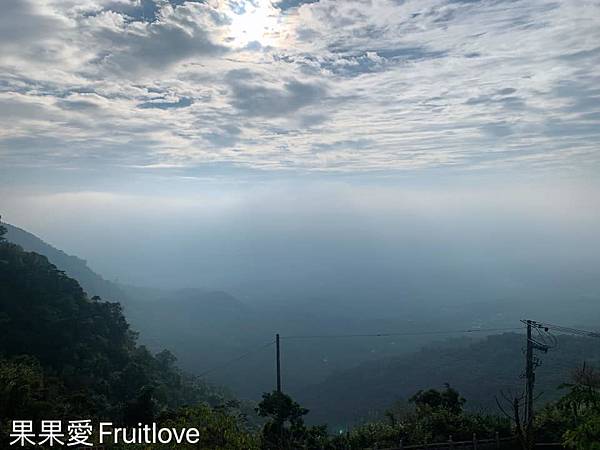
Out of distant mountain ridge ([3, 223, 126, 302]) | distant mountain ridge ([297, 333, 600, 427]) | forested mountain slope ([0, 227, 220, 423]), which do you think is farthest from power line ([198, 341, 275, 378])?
forested mountain slope ([0, 227, 220, 423])

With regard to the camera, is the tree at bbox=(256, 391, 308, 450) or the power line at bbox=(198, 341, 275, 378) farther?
the power line at bbox=(198, 341, 275, 378)

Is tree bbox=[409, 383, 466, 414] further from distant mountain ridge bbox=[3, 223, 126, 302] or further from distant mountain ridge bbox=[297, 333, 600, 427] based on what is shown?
distant mountain ridge bbox=[3, 223, 126, 302]

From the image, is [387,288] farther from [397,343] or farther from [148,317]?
[148,317]

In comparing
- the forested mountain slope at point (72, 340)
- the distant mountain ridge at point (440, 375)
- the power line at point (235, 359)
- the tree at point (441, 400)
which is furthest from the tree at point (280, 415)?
the power line at point (235, 359)

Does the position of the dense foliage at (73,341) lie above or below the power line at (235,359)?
above

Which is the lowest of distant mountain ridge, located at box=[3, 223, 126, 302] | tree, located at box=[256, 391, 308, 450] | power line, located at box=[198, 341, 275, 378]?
power line, located at box=[198, 341, 275, 378]

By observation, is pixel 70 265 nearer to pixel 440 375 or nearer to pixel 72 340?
pixel 72 340

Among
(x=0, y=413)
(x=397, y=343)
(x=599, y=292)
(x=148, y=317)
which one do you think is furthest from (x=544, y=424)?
(x=599, y=292)

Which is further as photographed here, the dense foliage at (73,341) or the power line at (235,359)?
the power line at (235,359)

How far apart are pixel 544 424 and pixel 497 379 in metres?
36.3

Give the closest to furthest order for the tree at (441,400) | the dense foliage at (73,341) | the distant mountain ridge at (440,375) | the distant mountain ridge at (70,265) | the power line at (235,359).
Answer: the tree at (441,400)
the dense foliage at (73,341)
the distant mountain ridge at (440,375)
the power line at (235,359)
the distant mountain ridge at (70,265)

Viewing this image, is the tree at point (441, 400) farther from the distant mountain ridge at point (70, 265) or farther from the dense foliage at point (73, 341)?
the distant mountain ridge at point (70, 265)

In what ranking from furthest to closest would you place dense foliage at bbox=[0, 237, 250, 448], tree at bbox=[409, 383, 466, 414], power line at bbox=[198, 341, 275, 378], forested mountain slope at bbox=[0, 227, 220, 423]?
power line at bbox=[198, 341, 275, 378], forested mountain slope at bbox=[0, 227, 220, 423], dense foliage at bbox=[0, 237, 250, 448], tree at bbox=[409, 383, 466, 414]

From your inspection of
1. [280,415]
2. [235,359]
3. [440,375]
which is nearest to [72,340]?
[280,415]
